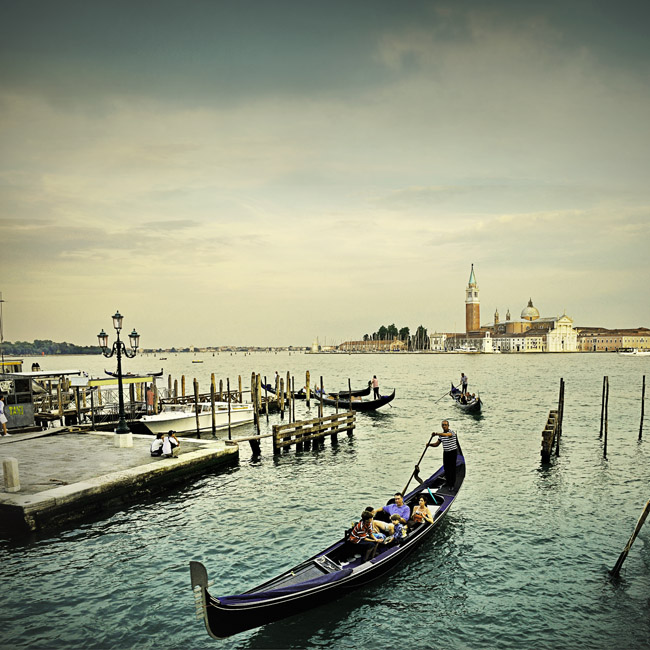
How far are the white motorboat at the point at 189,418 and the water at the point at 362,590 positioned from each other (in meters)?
6.19

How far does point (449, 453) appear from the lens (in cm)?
1234

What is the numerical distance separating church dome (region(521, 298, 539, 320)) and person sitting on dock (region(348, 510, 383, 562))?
203 meters

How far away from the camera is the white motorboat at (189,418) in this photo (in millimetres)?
21500

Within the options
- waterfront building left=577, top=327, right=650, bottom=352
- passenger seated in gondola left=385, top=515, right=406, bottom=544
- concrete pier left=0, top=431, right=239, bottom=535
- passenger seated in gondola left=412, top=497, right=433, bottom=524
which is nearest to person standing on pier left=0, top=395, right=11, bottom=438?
concrete pier left=0, top=431, right=239, bottom=535

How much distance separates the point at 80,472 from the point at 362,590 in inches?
304

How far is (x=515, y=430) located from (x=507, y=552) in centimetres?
1625

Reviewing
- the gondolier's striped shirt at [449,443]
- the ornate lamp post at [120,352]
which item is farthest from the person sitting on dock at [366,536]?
the ornate lamp post at [120,352]

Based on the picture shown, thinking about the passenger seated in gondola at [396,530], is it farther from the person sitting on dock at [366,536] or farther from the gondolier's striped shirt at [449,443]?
the gondolier's striped shirt at [449,443]

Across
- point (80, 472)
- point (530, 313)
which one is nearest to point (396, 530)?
point (80, 472)

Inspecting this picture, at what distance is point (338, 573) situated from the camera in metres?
7.68

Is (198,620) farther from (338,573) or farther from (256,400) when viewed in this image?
(256,400)

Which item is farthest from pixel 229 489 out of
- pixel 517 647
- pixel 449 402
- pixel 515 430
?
pixel 449 402

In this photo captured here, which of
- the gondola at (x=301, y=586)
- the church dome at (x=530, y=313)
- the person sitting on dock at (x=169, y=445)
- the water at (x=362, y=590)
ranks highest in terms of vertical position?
the church dome at (x=530, y=313)

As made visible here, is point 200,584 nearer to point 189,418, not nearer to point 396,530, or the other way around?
point 396,530
